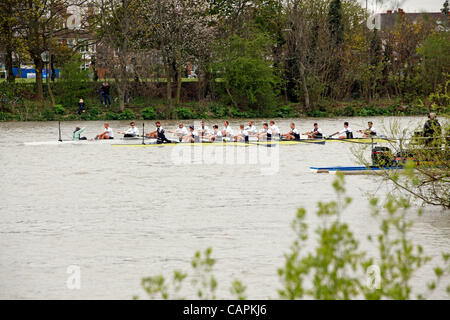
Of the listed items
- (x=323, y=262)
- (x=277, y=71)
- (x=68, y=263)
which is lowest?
(x=68, y=263)

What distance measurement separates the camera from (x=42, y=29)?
48.7 m

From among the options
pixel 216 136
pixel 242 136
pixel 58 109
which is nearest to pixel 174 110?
Answer: pixel 58 109

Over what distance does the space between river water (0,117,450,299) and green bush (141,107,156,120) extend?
16989 mm

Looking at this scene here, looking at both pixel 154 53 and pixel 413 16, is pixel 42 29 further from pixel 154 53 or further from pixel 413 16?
pixel 413 16

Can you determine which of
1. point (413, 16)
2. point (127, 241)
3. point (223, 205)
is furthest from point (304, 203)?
point (413, 16)

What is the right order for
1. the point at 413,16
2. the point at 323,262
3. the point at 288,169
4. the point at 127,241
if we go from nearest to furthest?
the point at 323,262, the point at 127,241, the point at 288,169, the point at 413,16

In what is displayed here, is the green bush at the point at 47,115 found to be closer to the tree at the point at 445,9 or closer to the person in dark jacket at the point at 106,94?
the person in dark jacket at the point at 106,94

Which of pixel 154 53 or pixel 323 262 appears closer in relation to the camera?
pixel 323 262

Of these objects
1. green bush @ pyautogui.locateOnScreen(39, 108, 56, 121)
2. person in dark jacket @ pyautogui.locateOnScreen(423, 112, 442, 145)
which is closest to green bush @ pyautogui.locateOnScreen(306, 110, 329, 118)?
green bush @ pyautogui.locateOnScreen(39, 108, 56, 121)

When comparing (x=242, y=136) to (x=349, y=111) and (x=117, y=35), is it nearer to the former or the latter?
(x=349, y=111)

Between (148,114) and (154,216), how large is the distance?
30978 millimetres

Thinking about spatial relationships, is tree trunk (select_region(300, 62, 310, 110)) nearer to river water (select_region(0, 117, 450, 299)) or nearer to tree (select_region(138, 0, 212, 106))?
tree (select_region(138, 0, 212, 106))

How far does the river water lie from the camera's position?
1209 cm

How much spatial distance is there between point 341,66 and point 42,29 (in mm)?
23807
